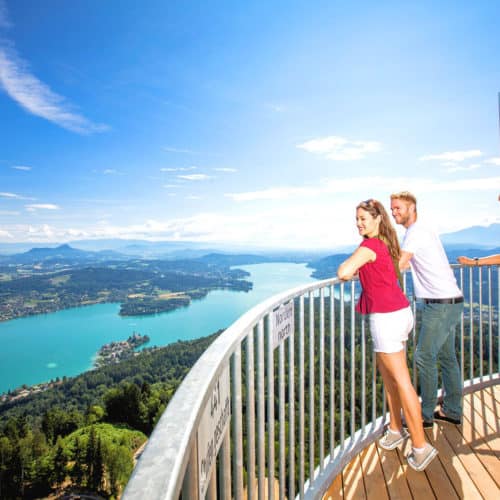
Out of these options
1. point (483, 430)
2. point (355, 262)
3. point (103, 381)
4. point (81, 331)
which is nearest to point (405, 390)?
point (355, 262)

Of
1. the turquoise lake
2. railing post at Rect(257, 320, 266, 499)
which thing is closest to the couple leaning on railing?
railing post at Rect(257, 320, 266, 499)

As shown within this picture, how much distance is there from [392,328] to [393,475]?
2.71 feet

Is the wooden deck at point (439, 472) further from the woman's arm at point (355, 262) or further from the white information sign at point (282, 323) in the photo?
the woman's arm at point (355, 262)

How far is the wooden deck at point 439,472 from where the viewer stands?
1817 mm

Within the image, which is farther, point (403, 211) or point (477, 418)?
point (477, 418)

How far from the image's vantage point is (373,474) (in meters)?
1.97

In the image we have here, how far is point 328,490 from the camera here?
74.3 inches

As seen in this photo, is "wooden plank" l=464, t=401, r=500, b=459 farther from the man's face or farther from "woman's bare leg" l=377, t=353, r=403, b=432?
the man's face

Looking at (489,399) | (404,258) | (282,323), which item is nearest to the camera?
(282,323)

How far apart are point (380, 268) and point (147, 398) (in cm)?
4532

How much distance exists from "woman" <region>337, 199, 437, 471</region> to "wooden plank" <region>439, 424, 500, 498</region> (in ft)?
0.73

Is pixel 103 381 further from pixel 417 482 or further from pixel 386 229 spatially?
pixel 386 229

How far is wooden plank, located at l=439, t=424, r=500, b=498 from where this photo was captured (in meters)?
1.82

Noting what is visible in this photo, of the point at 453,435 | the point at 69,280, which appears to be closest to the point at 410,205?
the point at 453,435
